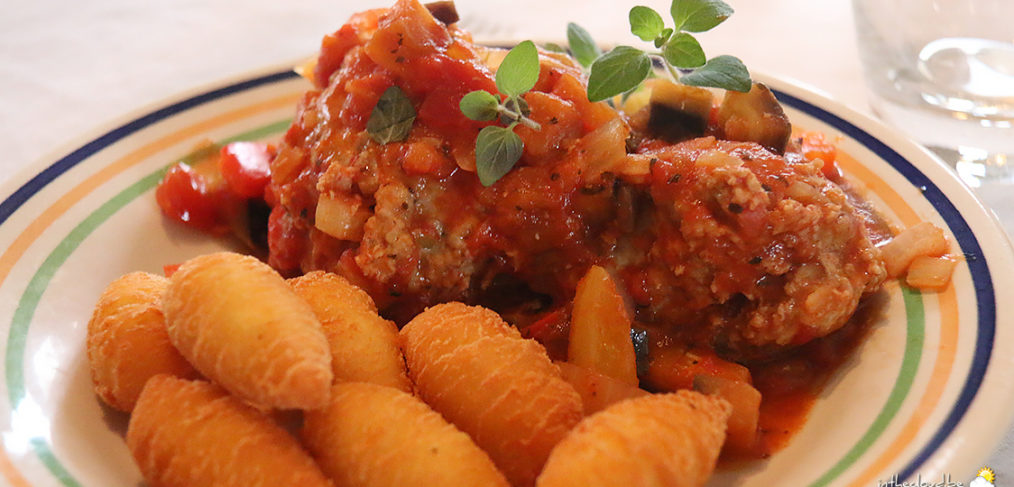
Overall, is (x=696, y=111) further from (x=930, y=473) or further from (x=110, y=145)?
(x=110, y=145)

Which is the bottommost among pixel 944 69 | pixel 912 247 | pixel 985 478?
pixel 985 478

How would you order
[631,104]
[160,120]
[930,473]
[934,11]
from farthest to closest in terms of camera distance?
[934,11], [160,120], [631,104], [930,473]

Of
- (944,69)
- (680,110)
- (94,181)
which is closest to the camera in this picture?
(680,110)

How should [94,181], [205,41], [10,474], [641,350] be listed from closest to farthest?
[10,474]
[641,350]
[94,181]
[205,41]

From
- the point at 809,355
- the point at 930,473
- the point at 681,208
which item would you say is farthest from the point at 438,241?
the point at 930,473

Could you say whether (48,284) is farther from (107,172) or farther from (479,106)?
(479,106)

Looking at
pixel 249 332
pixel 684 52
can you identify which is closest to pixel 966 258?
pixel 684 52

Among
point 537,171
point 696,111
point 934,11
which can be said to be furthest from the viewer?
point 934,11
